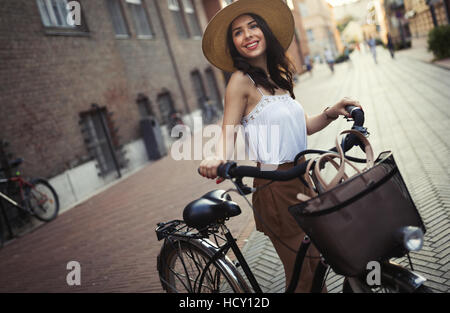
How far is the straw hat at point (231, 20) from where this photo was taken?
216 centimetres

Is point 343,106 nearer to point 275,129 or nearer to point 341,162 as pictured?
point 275,129

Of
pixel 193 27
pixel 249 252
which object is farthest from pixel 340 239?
pixel 193 27

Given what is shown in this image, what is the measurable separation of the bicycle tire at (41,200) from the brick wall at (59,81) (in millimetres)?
901

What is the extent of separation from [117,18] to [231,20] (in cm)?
1339

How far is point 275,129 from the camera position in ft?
6.77

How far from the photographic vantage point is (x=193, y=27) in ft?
71.8

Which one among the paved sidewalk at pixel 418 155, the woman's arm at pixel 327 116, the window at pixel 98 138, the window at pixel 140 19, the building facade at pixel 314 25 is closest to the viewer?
the woman's arm at pixel 327 116

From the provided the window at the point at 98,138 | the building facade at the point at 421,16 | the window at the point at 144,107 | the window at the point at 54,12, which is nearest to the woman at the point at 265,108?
the window at the point at 98,138

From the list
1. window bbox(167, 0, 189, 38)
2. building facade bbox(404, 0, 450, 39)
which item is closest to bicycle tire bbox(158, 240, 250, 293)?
window bbox(167, 0, 189, 38)

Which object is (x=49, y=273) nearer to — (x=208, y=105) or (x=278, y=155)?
(x=278, y=155)

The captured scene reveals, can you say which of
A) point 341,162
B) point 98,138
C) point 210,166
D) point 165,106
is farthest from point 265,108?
point 165,106

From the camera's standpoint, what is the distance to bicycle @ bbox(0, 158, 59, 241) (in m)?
7.72

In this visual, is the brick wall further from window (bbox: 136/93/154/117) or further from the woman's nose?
the woman's nose

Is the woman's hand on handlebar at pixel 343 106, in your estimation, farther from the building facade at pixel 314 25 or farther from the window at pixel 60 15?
the building facade at pixel 314 25
